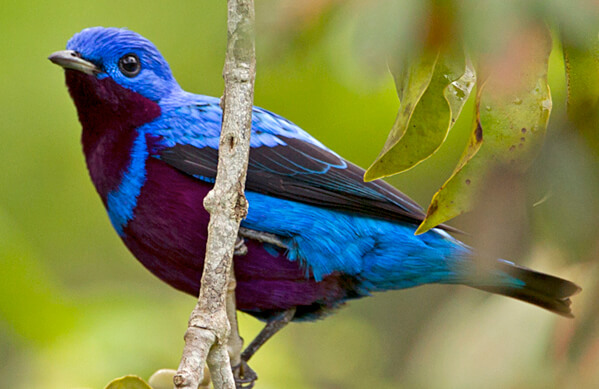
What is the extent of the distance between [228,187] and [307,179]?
4.34 feet

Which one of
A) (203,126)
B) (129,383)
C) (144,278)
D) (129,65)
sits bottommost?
(144,278)

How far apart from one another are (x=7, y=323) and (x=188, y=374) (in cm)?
363

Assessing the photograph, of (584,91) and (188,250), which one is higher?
(584,91)

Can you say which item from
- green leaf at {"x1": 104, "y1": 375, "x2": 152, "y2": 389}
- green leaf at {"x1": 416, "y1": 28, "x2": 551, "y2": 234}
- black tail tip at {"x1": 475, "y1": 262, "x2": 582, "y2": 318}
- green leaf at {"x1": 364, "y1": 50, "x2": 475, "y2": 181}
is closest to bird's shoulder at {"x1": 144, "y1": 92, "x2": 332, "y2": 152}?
black tail tip at {"x1": 475, "y1": 262, "x2": 582, "y2": 318}

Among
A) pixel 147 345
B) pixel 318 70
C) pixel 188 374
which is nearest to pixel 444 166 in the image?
pixel 318 70

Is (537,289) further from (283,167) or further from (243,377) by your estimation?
(243,377)

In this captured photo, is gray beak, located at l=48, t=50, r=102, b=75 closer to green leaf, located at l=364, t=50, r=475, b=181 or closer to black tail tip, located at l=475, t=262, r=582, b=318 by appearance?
black tail tip, located at l=475, t=262, r=582, b=318

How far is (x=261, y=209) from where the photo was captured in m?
3.64

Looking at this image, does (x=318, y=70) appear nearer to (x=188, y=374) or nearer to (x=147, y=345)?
(x=147, y=345)

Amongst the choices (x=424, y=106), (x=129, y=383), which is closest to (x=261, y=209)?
(x=129, y=383)

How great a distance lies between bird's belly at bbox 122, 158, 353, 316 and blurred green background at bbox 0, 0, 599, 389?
2.05 ft

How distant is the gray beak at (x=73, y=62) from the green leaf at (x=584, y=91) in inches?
108

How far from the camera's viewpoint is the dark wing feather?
3721 millimetres

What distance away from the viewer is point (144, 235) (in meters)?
3.70
